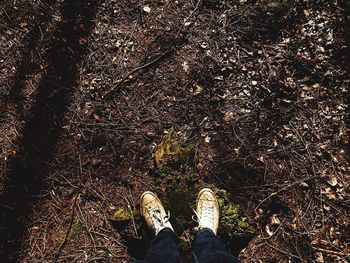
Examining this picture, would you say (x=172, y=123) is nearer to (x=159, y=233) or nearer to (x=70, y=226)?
(x=159, y=233)

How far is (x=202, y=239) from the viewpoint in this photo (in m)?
3.06

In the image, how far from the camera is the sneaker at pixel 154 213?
3.27 meters

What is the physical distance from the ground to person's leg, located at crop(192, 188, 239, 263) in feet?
0.43

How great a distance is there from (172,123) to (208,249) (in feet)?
4.56

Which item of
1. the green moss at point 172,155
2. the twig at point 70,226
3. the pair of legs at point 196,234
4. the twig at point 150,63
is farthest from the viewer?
the twig at point 150,63

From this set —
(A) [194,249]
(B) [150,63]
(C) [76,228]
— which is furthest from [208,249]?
(B) [150,63]

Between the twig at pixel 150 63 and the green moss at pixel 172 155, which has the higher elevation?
the twig at pixel 150 63

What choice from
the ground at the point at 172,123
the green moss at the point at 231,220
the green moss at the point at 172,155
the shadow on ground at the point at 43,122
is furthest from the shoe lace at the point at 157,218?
the shadow on ground at the point at 43,122

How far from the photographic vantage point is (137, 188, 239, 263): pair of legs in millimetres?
2828

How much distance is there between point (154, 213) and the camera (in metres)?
3.26

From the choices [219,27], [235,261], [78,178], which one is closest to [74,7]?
[219,27]

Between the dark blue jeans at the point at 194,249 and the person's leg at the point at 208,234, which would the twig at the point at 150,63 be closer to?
the person's leg at the point at 208,234

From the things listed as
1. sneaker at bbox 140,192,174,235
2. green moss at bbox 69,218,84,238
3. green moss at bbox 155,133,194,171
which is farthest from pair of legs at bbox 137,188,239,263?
green moss at bbox 69,218,84,238

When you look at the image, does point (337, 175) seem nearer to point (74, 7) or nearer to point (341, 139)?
point (341, 139)
